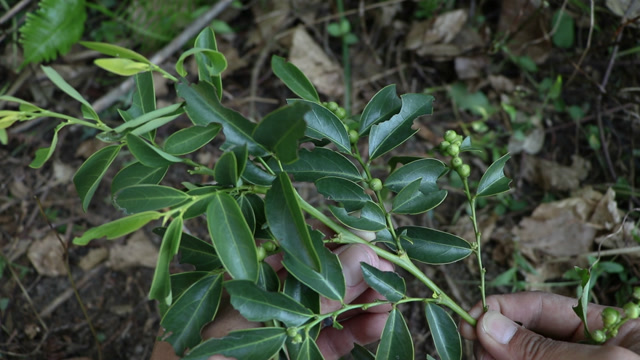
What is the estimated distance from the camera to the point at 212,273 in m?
1.04

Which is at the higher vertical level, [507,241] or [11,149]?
[11,149]

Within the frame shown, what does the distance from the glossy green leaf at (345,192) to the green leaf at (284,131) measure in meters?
0.18

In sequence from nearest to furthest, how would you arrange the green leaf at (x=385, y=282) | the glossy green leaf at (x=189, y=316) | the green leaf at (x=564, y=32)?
the glossy green leaf at (x=189, y=316) → the green leaf at (x=385, y=282) → the green leaf at (x=564, y=32)

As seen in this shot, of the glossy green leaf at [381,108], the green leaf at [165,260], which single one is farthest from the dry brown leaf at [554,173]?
the green leaf at [165,260]

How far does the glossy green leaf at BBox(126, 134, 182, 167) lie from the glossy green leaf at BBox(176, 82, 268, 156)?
0.08 meters

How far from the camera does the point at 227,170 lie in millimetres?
885

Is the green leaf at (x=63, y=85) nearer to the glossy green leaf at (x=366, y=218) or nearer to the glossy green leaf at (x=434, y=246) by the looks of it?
the glossy green leaf at (x=366, y=218)

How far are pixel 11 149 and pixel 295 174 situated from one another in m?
1.74

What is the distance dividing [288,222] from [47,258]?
1645mm

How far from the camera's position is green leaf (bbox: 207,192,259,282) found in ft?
2.79

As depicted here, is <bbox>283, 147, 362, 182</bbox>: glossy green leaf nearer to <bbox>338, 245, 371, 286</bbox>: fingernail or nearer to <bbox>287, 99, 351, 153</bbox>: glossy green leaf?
<bbox>287, 99, 351, 153</bbox>: glossy green leaf

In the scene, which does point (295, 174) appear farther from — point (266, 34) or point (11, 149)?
point (11, 149)

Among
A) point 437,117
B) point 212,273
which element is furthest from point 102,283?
point 437,117

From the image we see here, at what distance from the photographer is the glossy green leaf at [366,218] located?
41.5 inches
